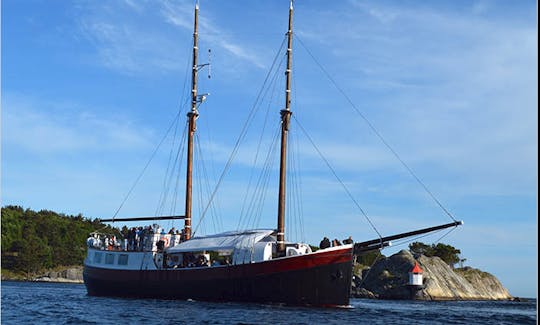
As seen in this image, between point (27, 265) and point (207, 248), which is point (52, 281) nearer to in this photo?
point (27, 265)

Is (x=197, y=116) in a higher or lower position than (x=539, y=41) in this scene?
higher

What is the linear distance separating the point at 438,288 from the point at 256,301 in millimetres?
56462

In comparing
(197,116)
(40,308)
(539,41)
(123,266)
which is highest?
(197,116)

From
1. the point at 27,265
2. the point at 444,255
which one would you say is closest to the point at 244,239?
the point at 444,255

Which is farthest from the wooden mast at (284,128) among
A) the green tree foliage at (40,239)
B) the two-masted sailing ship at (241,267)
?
the green tree foliage at (40,239)

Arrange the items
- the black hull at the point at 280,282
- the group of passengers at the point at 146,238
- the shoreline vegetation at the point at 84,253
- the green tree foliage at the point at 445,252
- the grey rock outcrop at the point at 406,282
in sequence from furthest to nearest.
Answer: the green tree foliage at the point at 445,252 < the shoreline vegetation at the point at 84,253 < the grey rock outcrop at the point at 406,282 < the group of passengers at the point at 146,238 < the black hull at the point at 280,282

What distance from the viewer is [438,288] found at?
318 ft

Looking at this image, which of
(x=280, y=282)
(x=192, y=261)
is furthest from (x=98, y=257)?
(x=280, y=282)

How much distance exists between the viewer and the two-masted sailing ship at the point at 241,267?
4641 centimetres

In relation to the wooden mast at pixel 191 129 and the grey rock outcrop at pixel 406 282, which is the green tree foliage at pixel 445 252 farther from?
the wooden mast at pixel 191 129

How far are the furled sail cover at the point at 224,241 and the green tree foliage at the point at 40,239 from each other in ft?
297

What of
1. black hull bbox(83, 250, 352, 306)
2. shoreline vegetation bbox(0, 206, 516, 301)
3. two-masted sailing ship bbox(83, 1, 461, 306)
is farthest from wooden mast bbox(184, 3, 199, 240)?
shoreline vegetation bbox(0, 206, 516, 301)

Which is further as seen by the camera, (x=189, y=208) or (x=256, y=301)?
(x=189, y=208)

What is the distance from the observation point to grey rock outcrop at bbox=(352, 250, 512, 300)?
313 feet
